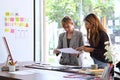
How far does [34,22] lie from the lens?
207 inches

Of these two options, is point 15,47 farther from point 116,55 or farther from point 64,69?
point 116,55

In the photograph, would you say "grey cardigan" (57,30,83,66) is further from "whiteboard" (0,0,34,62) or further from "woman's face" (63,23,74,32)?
"whiteboard" (0,0,34,62)

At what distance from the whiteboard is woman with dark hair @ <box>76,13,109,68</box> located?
1.88 metres

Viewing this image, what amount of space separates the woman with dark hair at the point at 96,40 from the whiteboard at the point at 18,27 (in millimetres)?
1876

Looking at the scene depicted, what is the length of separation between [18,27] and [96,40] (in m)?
2.11

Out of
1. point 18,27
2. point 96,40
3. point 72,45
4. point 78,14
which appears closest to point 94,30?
point 96,40

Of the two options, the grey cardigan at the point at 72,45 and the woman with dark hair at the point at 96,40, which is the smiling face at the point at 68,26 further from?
the woman with dark hair at the point at 96,40

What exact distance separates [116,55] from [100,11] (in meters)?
3.34

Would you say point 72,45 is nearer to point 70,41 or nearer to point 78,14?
point 70,41

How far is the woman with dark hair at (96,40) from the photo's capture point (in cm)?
312

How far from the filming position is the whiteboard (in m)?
4.55

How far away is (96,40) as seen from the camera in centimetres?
317

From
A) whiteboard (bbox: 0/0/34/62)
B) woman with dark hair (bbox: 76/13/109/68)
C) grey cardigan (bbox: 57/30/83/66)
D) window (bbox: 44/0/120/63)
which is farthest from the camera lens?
window (bbox: 44/0/120/63)

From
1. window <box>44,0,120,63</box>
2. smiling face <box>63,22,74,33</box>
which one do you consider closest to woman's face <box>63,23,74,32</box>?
smiling face <box>63,22,74,33</box>
